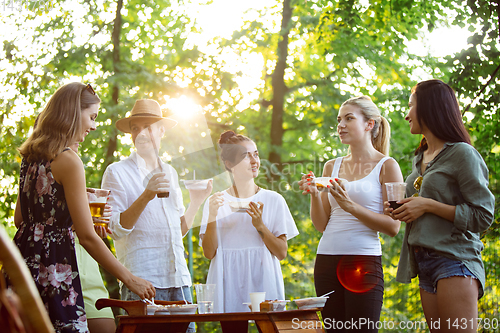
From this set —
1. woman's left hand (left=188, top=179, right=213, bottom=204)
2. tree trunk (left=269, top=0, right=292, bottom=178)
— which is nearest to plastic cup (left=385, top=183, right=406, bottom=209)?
woman's left hand (left=188, top=179, right=213, bottom=204)

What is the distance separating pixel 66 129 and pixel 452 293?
1936 millimetres

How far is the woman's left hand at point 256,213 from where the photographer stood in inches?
116

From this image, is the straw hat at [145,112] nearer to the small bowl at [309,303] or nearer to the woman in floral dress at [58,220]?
the woman in floral dress at [58,220]

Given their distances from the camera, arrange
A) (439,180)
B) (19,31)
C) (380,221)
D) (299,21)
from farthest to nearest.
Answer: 1. (299,21)
2. (19,31)
3. (380,221)
4. (439,180)

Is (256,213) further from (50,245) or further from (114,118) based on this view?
(114,118)

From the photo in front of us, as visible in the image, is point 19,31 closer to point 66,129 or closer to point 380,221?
point 66,129

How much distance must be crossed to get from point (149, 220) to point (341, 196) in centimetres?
120

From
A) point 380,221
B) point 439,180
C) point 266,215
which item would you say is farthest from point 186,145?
point 439,180

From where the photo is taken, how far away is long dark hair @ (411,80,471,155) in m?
2.44

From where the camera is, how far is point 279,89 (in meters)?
9.30

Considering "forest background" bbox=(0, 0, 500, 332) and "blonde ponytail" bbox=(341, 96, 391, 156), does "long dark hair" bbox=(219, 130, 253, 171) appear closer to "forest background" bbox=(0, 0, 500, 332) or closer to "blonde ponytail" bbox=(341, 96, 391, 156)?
"blonde ponytail" bbox=(341, 96, 391, 156)

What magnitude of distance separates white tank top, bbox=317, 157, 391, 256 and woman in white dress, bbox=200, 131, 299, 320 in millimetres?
332

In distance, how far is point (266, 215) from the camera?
3.13 metres

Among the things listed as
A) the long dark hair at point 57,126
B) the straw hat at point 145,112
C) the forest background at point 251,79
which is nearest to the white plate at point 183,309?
the long dark hair at point 57,126
